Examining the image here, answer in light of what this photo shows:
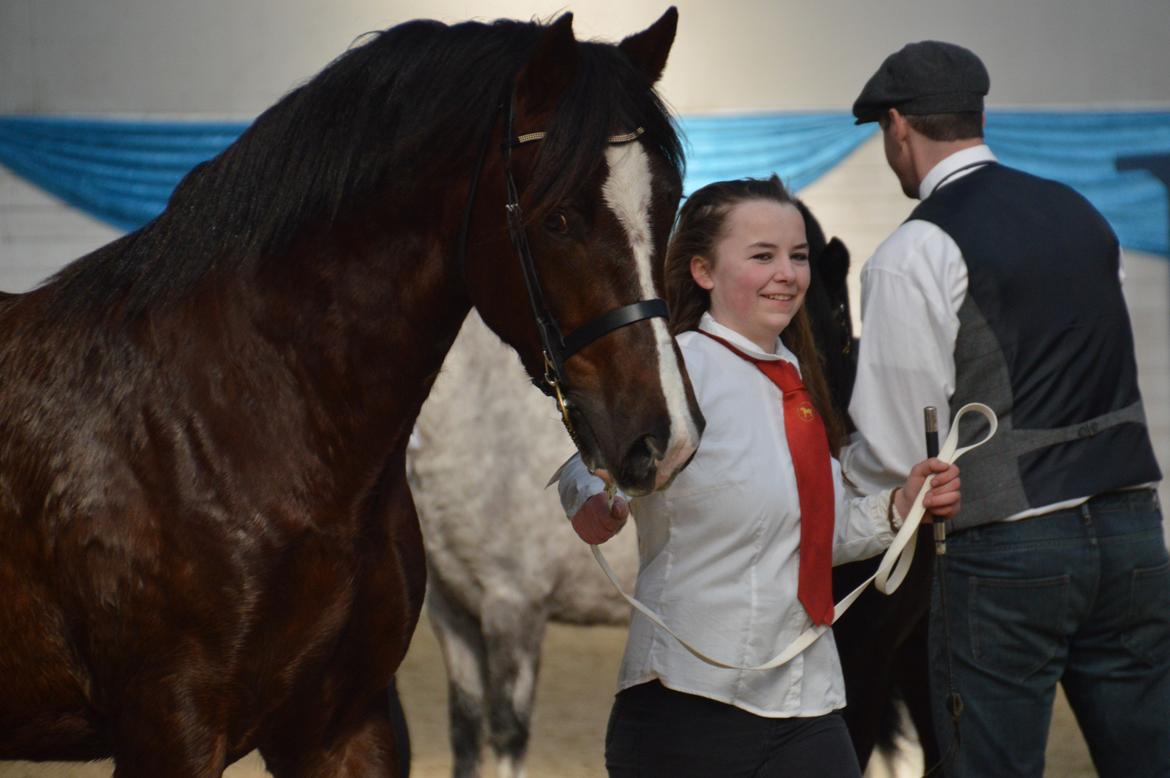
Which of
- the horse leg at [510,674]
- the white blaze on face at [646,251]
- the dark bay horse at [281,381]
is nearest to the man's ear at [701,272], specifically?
the dark bay horse at [281,381]

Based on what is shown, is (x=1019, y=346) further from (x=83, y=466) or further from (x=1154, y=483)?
(x=83, y=466)

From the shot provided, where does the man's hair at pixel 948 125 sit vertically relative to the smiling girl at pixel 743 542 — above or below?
above

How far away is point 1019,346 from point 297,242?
125 cm

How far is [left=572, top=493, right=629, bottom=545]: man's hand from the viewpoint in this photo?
6.86 ft

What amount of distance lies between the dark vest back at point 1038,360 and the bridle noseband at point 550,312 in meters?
0.73

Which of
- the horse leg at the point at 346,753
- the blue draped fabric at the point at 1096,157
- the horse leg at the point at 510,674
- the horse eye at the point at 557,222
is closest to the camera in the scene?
the horse eye at the point at 557,222

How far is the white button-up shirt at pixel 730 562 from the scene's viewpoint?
7.11ft

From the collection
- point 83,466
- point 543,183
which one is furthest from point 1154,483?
point 83,466

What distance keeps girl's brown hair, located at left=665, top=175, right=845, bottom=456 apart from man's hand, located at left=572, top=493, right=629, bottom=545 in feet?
1.29

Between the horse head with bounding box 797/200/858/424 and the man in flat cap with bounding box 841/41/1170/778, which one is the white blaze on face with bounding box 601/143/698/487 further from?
the horse head with bounding box 797/200/858/424

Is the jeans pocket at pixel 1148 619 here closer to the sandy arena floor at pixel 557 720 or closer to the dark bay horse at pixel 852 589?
the dark bay horse at pixel 852 589

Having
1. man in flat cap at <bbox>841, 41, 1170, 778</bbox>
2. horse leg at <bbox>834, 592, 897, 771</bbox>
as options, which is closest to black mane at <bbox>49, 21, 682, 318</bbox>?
man in flat cap at <bbox>841, 41, 1170, 778</bbox>

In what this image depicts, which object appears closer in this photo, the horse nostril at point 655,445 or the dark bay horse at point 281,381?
the horse nostril at point 655,445

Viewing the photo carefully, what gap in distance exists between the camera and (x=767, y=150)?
8.41m
